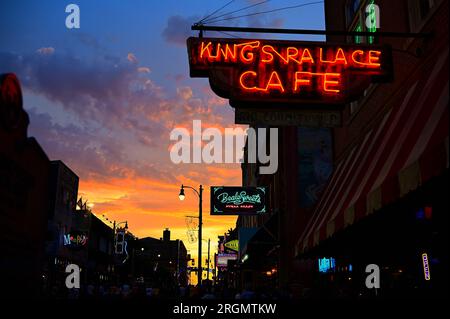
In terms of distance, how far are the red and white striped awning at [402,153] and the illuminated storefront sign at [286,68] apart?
1.04 m

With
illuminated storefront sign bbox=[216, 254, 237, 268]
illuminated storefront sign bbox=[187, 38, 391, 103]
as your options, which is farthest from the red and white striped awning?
illuminated storefront sign bbox=[216, 254, 237, 268]

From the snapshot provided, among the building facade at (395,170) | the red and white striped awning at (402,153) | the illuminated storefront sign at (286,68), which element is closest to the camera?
the red and white striped awning at (402,153)

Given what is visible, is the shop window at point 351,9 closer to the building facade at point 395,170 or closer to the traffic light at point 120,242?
the building facade at point 395,170

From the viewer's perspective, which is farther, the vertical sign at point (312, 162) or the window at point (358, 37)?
the vertical sign at point (312, 162)

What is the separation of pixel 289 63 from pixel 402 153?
3542 millimetres

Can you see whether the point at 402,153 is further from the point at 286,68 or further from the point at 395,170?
the point at 286,68

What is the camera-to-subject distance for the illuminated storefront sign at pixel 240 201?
93.9 feet

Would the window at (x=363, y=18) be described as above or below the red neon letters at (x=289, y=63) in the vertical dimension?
above

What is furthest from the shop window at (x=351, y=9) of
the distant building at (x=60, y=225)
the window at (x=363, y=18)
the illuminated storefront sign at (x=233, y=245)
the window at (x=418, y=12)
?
the distant building at (x=60, y=225)

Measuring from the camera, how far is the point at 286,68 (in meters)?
9.50

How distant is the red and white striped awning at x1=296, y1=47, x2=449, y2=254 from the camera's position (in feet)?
18.2

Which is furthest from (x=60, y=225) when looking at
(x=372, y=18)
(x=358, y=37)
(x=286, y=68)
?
(x=286, y=68)

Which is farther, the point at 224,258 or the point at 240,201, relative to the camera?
the point at 224,258
